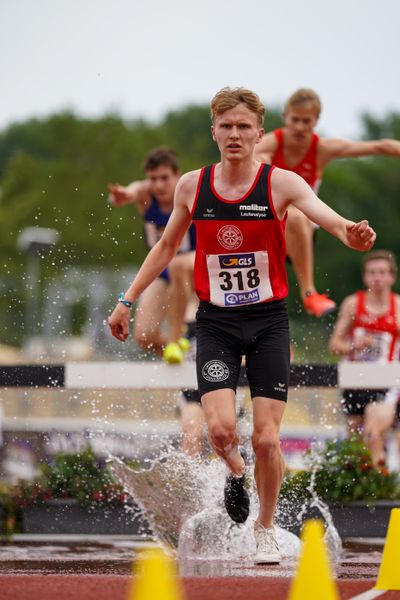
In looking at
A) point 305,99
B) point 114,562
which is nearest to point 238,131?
point 114,562

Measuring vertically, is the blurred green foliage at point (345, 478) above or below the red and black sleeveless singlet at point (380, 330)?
below

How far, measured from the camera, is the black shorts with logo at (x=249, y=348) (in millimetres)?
6895

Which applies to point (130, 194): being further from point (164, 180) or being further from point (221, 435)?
point (221, 435)

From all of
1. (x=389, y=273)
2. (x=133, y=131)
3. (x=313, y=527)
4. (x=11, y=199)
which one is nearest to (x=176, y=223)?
Result: (x=313, y=527)

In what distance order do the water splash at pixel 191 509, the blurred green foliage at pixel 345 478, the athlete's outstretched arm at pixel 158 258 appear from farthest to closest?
the blurred green foliage at pixel 345 478 < the water splash at pixel 191 509 < the athlete's outstretched arm at pixel 158 258

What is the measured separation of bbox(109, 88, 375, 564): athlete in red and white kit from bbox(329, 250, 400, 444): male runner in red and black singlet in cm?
409

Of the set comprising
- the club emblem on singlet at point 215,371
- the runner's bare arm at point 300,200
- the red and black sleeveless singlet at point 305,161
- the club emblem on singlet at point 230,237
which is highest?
the red and black sleeveless singlet at point 305,161

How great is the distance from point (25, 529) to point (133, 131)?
49.6 meters

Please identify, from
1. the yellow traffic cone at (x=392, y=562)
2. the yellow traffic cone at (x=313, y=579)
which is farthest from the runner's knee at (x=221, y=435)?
the yellow traffic cone at (x=313, y=579)

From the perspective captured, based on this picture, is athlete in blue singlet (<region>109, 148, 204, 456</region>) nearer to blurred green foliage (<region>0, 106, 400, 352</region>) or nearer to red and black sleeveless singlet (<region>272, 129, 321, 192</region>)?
red and black sleeveless singlet (<region>272, 129, 321, 192</region>)

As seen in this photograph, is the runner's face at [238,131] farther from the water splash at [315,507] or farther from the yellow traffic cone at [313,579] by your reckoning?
the water splash at [315,507]

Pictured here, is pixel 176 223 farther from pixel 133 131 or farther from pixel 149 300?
pixel 133 131

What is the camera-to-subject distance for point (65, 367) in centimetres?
970

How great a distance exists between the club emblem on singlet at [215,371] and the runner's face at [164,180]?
146 inches
